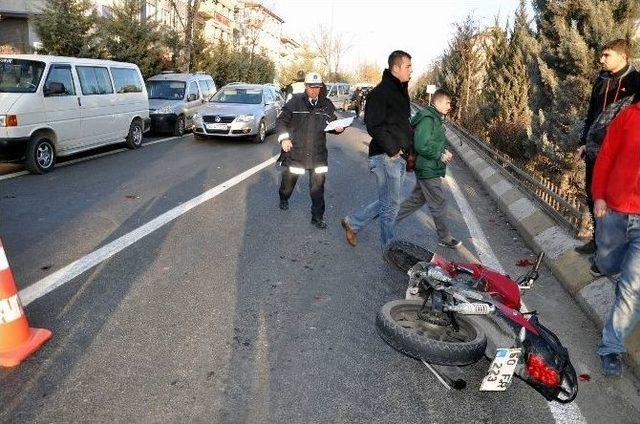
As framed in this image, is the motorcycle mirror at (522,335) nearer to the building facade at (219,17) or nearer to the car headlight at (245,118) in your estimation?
the car headlight at (245,118)

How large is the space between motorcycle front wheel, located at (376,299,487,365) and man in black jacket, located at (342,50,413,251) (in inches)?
59.8

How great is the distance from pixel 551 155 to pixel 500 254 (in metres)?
4.94

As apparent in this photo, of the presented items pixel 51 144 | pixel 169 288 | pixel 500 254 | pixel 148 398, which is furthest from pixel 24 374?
pixel 51 144

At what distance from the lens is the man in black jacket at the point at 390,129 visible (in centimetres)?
509

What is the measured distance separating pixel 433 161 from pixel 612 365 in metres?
2.84

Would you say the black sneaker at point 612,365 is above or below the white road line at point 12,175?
below

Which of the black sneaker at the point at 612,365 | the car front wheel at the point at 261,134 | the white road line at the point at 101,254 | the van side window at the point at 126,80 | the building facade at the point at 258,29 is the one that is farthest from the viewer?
the building facade at the point at 258,29

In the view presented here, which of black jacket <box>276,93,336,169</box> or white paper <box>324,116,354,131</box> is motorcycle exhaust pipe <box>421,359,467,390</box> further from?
black jacket <box>276,93,336,169</box>

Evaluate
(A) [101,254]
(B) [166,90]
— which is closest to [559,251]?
(A) [101,254]

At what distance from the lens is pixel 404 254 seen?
4.70 m

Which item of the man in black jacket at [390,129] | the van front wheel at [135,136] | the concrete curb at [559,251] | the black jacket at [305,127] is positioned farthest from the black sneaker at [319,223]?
the van front wheel at [135,136]

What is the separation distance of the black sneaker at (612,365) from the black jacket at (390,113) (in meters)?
2.53

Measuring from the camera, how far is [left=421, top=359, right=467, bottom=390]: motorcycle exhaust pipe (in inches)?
127

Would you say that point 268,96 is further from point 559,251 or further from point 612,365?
point 612,365
